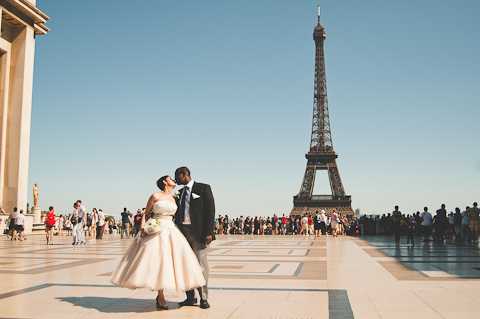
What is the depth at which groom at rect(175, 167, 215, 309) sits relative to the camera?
6.40 m

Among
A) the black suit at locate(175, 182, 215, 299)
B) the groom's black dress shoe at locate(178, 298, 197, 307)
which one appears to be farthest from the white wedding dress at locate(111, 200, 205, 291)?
the groom's black dress shoe at locate(178, 298, 197, 307)

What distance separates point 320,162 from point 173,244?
242ft

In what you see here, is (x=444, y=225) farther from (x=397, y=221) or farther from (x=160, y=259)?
(x=160, y=259)

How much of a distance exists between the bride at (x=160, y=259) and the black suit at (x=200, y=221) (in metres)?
0.20

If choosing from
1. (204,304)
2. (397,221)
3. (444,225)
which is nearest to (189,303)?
(204,304)

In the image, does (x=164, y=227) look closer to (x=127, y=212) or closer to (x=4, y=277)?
(x=4, y=277)

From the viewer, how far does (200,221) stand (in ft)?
21.1

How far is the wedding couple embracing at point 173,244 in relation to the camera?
5910 millimetres

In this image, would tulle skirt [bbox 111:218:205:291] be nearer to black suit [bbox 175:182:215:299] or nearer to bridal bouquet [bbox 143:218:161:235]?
bridal bouquet [bbox 143:218:161:235]

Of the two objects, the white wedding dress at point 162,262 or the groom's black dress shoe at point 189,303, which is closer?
the white wedding dress at point 162,262

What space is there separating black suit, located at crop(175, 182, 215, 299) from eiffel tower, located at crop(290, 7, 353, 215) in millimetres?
65486

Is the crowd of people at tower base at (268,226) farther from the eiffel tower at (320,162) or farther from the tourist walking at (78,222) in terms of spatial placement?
the eiffel tower at (320,162)

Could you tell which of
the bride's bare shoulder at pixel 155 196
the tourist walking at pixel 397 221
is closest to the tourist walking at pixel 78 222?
the tourist walking at pixel 397 221

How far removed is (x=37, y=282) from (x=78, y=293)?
4.93 feet
